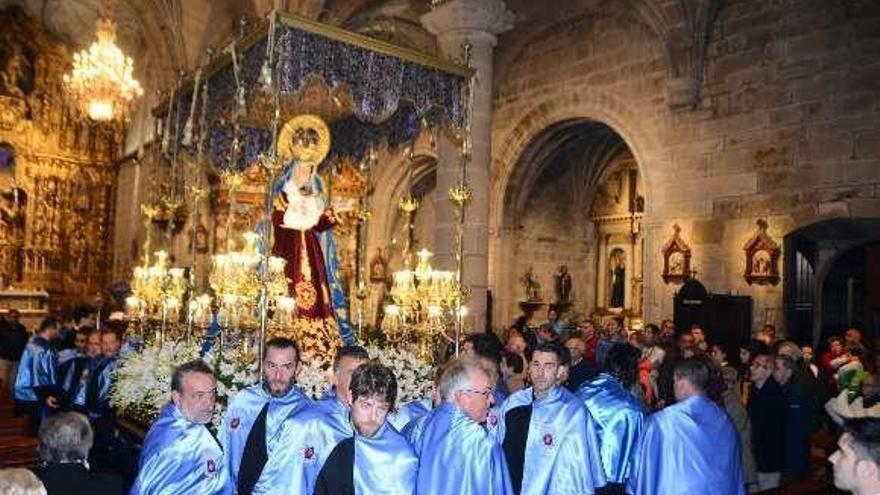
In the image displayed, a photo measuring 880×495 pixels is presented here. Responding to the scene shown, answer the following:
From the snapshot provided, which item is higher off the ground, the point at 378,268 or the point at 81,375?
the point at 378,268

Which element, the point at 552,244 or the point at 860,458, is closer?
the point at 860,458

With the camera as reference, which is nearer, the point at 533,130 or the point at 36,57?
the point at 533,130

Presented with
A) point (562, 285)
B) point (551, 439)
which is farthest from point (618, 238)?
point (551, 439)

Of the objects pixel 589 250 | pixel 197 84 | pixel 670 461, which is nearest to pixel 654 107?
pixel 589 250

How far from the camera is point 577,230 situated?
847 inches

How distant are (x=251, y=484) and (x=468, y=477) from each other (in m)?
1.26

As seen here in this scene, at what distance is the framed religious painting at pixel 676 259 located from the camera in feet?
47.4

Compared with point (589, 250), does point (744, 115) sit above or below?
above

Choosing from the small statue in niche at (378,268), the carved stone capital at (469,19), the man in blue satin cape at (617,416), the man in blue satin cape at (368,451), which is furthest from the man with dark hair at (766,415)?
the small statue in niche at (378,268)

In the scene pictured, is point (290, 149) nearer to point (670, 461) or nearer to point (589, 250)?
point (670, 461)

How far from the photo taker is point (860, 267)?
14.0 meters

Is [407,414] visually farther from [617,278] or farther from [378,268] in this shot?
[617,278]

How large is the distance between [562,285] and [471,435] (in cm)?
1718

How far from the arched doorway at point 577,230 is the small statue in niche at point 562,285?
0.03m
